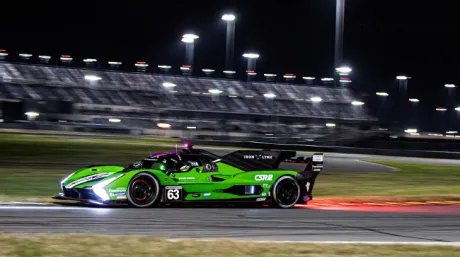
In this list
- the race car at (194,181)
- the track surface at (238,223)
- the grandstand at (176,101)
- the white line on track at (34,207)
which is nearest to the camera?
the track surface at (238,223)

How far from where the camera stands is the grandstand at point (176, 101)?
203ft

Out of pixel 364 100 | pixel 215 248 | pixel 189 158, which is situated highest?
pixel 364 100

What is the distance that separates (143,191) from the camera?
11258 millimetres

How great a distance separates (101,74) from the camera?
242 ft

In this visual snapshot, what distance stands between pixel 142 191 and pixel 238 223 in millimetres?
2158

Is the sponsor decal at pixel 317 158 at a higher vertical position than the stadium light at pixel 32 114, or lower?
lower

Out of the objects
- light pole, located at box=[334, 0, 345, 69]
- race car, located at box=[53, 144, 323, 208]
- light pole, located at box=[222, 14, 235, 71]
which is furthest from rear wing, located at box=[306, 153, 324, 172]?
light pole, located at box=[222, 14, 235, 71]

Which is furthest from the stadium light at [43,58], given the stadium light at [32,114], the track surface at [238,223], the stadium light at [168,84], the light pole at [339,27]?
the track surface at [238,223]

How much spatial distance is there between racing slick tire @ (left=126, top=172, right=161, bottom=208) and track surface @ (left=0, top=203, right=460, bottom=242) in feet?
1.05

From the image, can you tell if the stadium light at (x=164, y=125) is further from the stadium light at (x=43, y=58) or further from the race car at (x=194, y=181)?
the race car at (x=194, y=181)

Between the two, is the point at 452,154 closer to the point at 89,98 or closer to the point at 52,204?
the point at 52,204

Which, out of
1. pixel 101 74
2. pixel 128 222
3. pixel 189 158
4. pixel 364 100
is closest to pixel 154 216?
pixel 128 222

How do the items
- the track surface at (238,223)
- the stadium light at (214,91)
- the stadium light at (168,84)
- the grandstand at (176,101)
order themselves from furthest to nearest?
the stadium light at (214,91)
the stadium light at (168,84)
the grandstand at (176,101)
the track surface at (238,223)

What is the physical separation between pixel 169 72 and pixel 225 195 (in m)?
67.9
